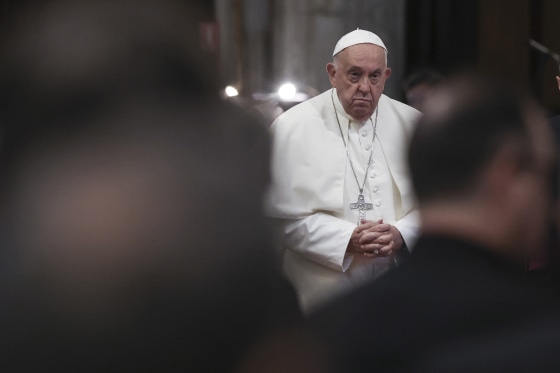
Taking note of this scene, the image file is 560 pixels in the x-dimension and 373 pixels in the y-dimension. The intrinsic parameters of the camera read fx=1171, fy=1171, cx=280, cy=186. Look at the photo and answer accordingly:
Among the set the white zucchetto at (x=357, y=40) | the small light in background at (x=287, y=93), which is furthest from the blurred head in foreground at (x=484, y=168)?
the small light in background at (x=287, y=93)

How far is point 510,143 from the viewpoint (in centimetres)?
194

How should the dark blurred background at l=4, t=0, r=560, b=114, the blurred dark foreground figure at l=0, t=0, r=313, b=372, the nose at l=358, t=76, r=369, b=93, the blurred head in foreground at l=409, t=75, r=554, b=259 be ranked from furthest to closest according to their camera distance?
the dark blurred background at l=4, t=0, r=560, b=114, the nose at l=358, t=76, r=369, b=93, the blurred head in foreground at l=409, t=75, r=554, b=259, the blurred dark foreground figure at l=0, t=0, r=313, b=372

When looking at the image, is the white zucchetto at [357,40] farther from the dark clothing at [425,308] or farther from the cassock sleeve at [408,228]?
the dark clothing at [425,308]

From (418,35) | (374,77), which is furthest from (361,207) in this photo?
(418,35)

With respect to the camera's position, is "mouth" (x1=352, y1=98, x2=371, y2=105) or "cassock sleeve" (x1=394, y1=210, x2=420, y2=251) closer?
"cassock sleeve" (x1=394, y1=210, x2=420, y2=251)

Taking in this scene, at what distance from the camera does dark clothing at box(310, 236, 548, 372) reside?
1.78m

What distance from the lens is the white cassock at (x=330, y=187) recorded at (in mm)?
4738

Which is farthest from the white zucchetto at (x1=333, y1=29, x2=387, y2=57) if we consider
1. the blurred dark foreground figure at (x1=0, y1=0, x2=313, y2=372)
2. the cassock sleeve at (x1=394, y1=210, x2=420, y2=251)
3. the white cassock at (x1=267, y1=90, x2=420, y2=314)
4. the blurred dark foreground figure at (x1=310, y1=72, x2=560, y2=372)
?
the blurred dark foreground figure at (x1=0, y1=0, x2=313, y2=372)

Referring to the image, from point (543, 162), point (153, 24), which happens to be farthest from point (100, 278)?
point (543, 162)

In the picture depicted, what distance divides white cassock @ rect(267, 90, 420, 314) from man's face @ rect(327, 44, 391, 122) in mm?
155

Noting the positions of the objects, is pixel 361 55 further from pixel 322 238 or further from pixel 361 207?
pixel 322 238

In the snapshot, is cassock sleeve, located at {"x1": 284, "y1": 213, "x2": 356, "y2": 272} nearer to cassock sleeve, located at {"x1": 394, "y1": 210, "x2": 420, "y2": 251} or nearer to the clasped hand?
the clasped hand

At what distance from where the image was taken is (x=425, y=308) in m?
1.81

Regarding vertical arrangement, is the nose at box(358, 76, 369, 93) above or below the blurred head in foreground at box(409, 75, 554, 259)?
above
